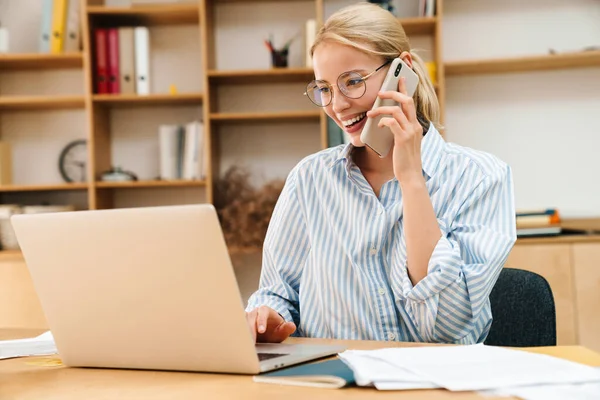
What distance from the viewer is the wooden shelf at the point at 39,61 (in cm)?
338

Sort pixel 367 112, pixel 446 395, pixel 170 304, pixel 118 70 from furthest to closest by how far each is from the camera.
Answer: pixel 118 70
pixel 367 112
pixel 170 304
pixel 446 395

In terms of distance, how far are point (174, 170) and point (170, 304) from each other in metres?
2.51

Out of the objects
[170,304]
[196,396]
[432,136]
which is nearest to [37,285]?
[170,304]

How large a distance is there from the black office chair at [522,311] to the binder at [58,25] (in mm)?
2595

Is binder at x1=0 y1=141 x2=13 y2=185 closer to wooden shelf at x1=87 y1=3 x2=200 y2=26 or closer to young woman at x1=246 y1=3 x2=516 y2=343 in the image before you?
wooden shelf at x1=87 y1=3 x2=200 y2=26

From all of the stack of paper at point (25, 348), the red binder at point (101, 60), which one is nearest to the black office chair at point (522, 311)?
the stack of paper at point (25, 348)

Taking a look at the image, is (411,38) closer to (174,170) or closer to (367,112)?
(174,170)

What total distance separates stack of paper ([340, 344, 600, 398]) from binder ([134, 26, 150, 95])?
2593mm

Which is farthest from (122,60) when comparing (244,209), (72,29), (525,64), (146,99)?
(525,64)

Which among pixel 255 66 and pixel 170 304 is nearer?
pixel 170 304

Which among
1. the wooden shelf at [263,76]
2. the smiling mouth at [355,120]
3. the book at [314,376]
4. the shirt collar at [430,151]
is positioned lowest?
the book at [314,376]

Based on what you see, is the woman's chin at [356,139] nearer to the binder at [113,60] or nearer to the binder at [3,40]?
the binder at [113,60]

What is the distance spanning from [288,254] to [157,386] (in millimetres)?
711

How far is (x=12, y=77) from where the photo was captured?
368cm
